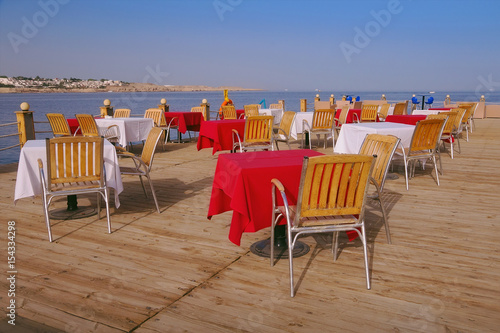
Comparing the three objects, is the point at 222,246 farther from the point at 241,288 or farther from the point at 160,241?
the point at 241,288

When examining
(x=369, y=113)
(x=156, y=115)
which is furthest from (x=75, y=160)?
(x=369, y=113)

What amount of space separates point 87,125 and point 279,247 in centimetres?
553

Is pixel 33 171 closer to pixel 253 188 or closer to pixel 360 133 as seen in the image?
pixel 253 188

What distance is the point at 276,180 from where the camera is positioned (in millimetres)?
2740

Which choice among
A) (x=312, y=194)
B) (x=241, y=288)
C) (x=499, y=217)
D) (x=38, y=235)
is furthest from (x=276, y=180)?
(x=499, y=217)

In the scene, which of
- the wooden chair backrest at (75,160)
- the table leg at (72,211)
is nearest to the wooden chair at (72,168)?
the wooden chair backrest at (75,160)

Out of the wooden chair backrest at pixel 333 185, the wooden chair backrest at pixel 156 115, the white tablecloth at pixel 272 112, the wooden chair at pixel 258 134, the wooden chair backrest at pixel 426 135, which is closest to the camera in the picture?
the wooden chair backrest at pixel 333 185

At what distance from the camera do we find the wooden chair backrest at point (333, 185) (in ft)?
8.01

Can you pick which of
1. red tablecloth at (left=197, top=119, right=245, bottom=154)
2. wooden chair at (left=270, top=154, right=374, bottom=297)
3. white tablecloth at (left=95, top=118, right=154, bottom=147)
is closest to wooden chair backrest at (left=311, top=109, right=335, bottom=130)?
red tablecloth at (left=197, top=119, right=245, bottom=154)

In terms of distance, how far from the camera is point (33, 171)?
12.9 feet

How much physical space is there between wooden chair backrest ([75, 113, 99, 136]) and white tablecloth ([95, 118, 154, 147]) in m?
0.38

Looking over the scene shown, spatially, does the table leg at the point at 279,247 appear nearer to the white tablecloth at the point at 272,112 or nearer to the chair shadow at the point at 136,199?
the chair shadow at the point at 136,199

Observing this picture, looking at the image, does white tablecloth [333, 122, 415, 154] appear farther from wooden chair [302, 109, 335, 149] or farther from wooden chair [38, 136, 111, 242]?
wooden chair [38, 136, 111, 242]

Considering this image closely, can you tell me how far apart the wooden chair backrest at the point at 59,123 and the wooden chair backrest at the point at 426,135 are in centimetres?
→ 604
